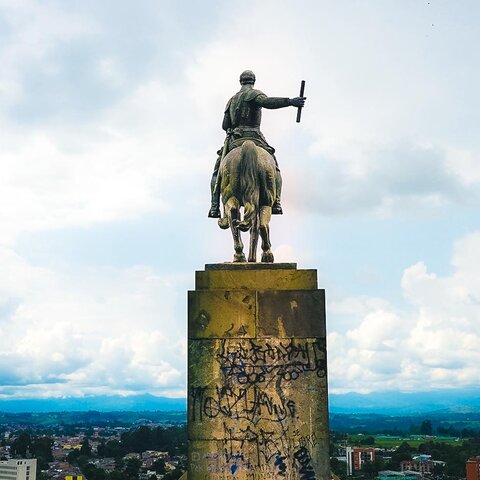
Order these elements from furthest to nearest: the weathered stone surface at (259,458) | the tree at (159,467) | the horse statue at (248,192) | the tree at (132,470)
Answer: the tree at (159,467), the tree at (132,470), the horse statue at (248,192), the weathered stone surface at (259,458)

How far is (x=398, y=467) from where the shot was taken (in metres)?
162

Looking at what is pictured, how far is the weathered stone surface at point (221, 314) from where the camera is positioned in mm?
12477

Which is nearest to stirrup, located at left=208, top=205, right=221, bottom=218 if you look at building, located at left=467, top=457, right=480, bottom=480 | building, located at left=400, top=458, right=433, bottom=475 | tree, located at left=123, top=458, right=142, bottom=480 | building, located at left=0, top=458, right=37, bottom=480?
building, located at left=467, top=457, right=480, bottom=480

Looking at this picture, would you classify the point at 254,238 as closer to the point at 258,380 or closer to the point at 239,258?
the point at 239,258

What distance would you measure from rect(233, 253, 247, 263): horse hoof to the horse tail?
580 millimetres

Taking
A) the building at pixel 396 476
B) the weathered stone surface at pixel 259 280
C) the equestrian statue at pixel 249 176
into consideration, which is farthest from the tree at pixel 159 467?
the weathered stone surface at pixel 259 280

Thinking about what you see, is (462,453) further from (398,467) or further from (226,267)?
(226,267)

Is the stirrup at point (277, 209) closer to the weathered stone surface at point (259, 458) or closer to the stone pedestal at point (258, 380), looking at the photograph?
the stone pedestal at point (258, 380)

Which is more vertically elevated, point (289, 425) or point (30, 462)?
point (289, 425)

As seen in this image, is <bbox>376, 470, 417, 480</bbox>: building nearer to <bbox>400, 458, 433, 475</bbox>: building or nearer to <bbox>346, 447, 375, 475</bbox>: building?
<bbox>346, 447, 375, 475</bbox>: building

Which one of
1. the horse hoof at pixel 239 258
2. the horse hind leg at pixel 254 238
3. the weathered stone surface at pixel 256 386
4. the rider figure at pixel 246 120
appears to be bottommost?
A: the weathered stone surface at pixel 256 386

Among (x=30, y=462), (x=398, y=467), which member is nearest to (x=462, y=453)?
(x=398, y=467)

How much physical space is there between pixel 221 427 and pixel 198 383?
31.4 inches

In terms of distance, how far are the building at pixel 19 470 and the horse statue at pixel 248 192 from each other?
121m
